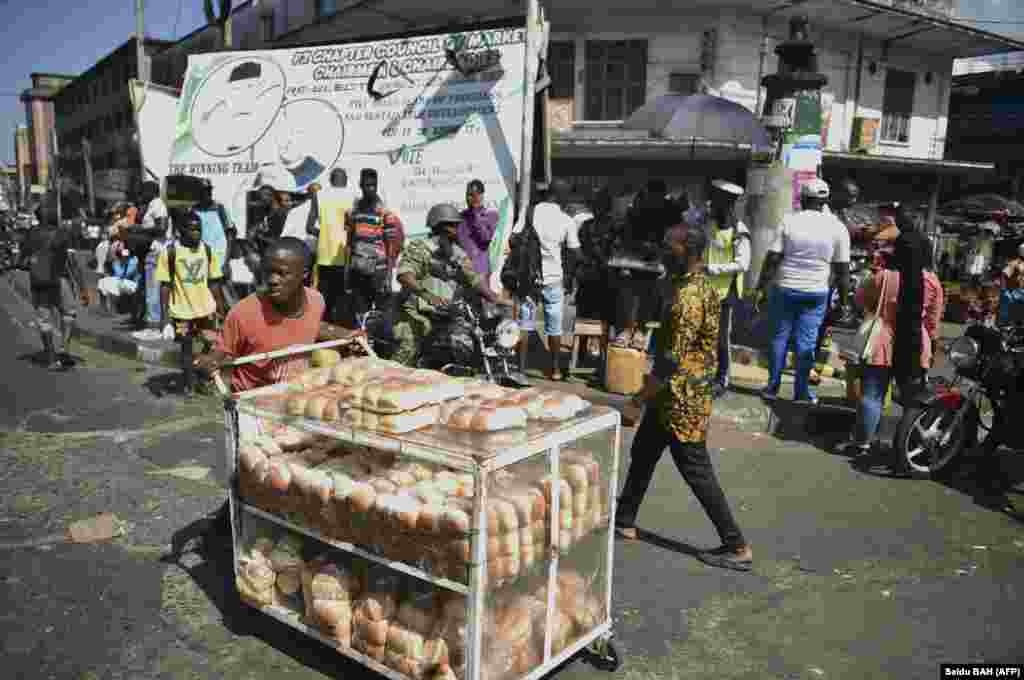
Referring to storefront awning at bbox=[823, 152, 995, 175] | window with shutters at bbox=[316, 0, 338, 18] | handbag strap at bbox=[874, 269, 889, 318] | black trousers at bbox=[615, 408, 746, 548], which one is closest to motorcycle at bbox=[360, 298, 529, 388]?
black trousers at bbox=[615, 408, 746, 548]

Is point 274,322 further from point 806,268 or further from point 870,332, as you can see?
point 806,268

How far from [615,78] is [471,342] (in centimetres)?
1351

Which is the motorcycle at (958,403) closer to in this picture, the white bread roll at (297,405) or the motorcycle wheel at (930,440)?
the motorcycle wheel at (930,440)

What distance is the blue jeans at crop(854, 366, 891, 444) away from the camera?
18.0ft

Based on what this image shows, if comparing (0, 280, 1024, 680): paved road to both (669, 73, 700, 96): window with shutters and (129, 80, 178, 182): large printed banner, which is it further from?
(669, 73, 700, 96): window with shutters

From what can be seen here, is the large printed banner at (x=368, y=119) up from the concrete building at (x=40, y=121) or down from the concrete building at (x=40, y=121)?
down

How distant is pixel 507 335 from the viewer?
591 cm

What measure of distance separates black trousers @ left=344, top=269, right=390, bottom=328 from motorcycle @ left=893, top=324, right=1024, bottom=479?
480 centimetres

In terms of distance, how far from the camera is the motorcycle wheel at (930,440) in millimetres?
5312

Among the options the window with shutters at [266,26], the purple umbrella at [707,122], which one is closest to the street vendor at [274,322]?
Answer: the purple umbrella at [707,122]

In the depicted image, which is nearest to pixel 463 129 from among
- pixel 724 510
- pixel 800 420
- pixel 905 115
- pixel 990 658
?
pixel 800 420

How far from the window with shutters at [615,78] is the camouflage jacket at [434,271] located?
12.9 metres

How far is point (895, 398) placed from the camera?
7.04 meters

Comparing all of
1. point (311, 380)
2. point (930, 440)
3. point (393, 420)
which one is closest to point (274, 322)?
point (311, 380)
